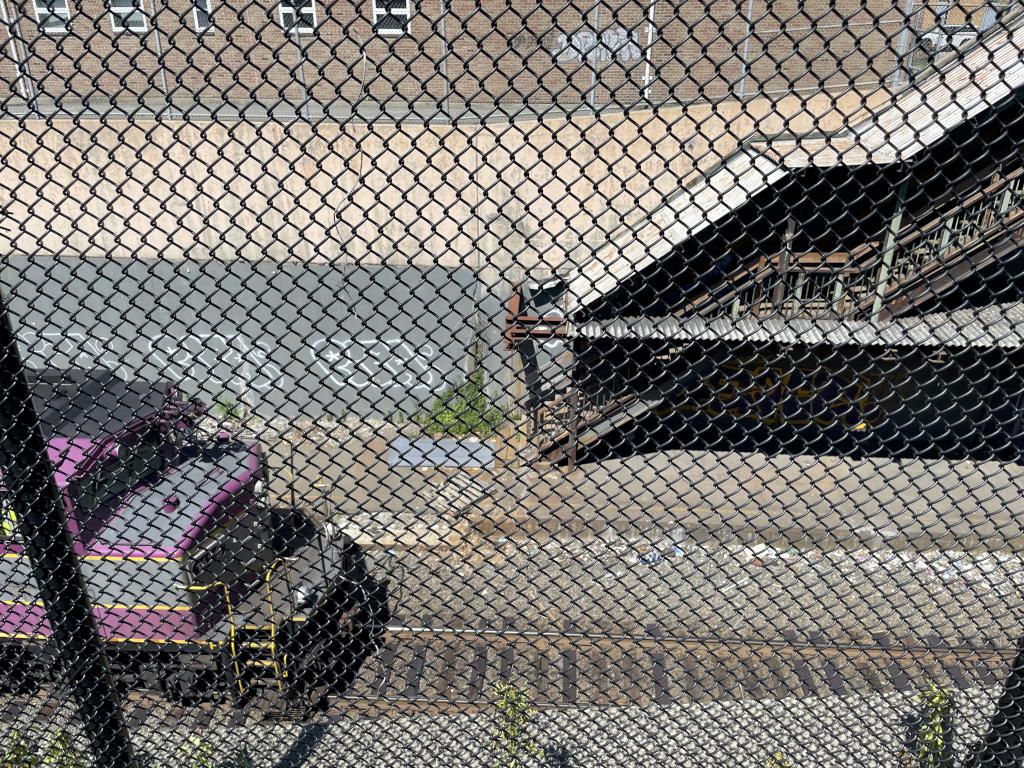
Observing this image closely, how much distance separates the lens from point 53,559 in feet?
9.48

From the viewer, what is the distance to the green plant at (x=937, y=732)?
12.1ft

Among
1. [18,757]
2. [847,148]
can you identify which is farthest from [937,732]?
[18,757]

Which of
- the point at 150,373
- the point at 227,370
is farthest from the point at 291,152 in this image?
the point at 150,373

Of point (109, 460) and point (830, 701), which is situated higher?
point (109, 460)

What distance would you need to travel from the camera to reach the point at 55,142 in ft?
30.2

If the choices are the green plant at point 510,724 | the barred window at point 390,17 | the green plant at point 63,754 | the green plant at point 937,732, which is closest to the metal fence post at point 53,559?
the green plant at point 63,754

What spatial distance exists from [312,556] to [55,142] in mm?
5810

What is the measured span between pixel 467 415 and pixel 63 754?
6500 mm

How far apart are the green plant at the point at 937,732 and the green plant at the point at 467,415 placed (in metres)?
2.43

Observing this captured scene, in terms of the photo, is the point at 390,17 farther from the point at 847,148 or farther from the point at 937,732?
the point at 937,732

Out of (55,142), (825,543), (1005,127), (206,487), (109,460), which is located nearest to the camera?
(1005,127)

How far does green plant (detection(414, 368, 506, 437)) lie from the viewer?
131 inches

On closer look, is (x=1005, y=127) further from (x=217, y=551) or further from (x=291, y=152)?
(x=291, y=152)

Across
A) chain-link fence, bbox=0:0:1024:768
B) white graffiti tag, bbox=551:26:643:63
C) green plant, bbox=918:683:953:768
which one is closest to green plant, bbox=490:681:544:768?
chain-link fence, bbox=0:0:1024:768
